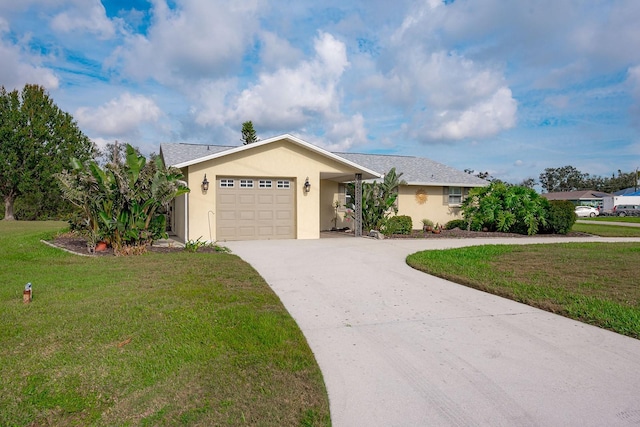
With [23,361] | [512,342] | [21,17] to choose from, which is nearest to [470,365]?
[512,342]

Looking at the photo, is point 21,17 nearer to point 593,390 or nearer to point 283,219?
point 283,219

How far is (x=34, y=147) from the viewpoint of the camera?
98.6 feet

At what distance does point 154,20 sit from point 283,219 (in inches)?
300

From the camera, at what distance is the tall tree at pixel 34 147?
96.0 ft

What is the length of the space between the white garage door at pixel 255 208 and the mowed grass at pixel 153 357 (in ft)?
24.8

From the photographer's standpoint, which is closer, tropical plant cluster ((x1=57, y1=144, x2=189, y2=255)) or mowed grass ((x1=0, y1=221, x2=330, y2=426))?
mowed grass ((x1=0, y1=221, x2=330, y2=426))

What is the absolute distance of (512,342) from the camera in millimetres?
4652

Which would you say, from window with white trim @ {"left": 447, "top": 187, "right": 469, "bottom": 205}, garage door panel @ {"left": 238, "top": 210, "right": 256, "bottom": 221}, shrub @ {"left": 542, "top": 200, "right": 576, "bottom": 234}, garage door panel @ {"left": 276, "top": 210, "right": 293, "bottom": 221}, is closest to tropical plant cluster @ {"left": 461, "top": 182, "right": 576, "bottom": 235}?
shrub @ {"left": 542, "top": 200, "right": 576, "bottom": 234}

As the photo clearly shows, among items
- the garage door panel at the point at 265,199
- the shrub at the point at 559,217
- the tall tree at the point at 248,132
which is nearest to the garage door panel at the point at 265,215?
the garage door panel at the point at 265,199

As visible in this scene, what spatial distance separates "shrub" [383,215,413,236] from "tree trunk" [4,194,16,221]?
94.2ft

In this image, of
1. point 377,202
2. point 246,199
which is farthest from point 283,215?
point 377,202

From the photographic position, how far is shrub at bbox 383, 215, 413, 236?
658 inches

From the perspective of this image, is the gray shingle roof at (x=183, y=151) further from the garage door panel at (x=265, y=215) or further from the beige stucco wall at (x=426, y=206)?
the beige stucco wall at (x=426, y=206)

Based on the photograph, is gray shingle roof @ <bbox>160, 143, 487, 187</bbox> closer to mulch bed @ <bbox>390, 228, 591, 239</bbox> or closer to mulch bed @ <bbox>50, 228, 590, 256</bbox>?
mulch bed @ <bbox>50, 228, 590, 256</bbox>
